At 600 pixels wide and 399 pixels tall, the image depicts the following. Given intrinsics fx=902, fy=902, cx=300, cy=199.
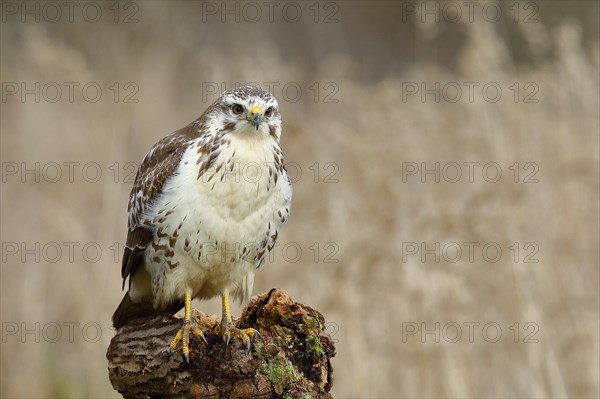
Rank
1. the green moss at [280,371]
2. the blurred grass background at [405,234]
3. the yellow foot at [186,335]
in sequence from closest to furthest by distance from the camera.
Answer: the green moss at [280,371]
the yellow foot at [186,335]
the blurred grass background at [405,234]

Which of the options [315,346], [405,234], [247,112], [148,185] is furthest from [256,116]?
[405,234]

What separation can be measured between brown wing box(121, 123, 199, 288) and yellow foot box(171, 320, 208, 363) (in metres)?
0.72

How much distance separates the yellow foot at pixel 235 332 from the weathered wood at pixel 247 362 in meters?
0.03

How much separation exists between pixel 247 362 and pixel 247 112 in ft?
5.25

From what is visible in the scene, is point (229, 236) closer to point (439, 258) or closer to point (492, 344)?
point (439, 258)

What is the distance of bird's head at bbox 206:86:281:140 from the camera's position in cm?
510

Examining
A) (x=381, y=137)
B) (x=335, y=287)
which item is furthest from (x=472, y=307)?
(x=381, y=137)

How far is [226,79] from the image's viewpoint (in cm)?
721

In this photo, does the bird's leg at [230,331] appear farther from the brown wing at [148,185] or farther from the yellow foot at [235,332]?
the brown wing at [148,185]

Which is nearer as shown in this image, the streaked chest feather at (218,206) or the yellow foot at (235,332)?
the yellow foot at (235,332)

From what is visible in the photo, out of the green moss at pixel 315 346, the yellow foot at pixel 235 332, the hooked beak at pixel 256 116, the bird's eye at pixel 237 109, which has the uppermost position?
the bird's eye at pixel 237 109

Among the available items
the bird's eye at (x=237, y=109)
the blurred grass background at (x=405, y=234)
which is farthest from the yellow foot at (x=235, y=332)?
the blurred grass background at (x=405, y=234)

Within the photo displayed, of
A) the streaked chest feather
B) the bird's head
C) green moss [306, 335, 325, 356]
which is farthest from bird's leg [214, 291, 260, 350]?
the bird's head

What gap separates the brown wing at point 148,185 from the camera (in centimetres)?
518
